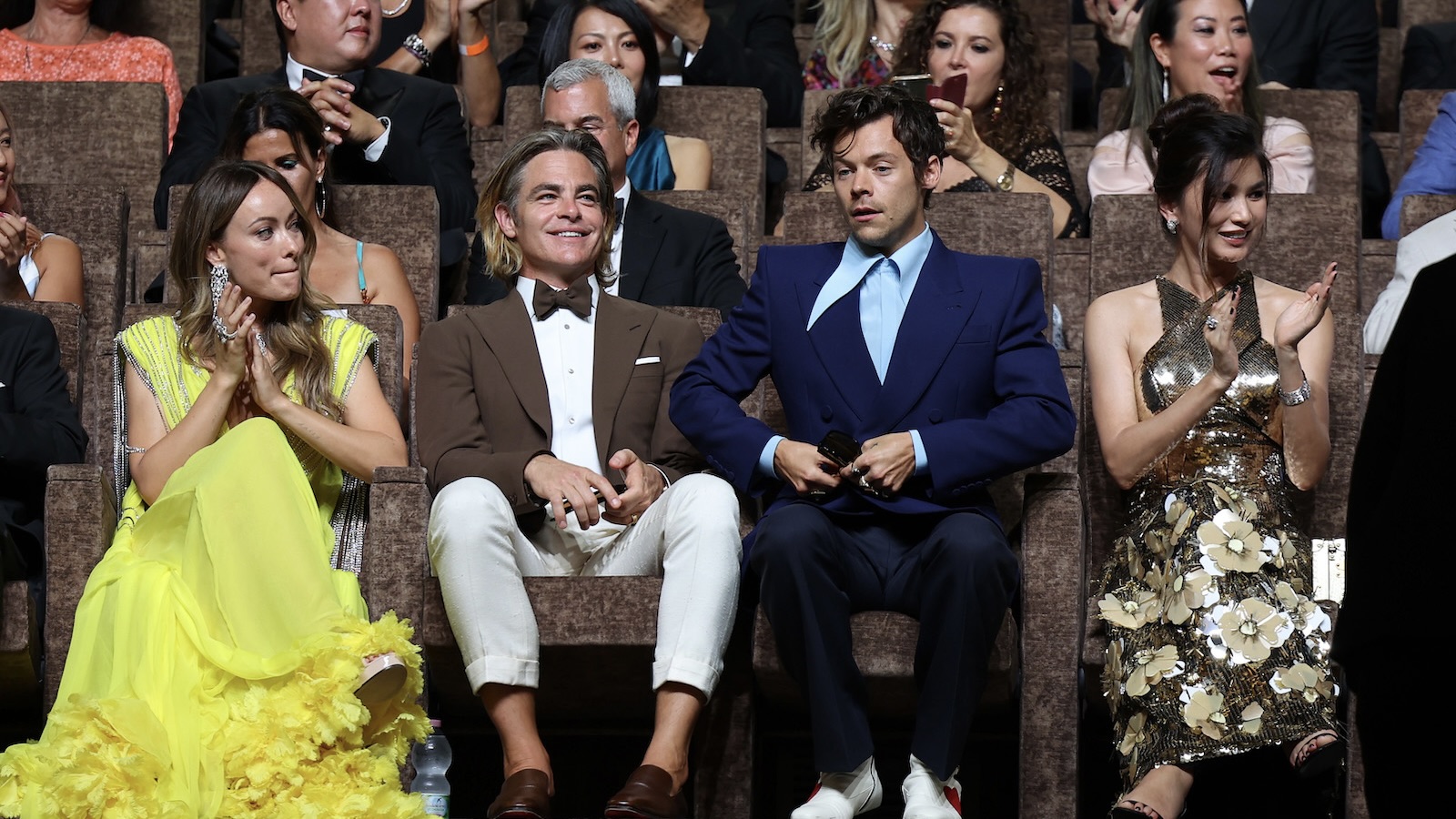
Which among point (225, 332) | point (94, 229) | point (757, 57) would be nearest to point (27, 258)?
point (94, 229)

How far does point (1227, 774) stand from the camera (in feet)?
8.48

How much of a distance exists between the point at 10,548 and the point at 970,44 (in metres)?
2.04

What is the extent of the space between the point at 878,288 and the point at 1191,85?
1150 millimetres

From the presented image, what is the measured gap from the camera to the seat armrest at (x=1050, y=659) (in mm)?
2604

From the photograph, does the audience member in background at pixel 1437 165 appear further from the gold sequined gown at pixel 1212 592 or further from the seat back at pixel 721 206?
the seat back at pixel 721 206

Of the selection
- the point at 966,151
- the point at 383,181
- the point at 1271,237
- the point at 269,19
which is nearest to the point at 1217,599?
the point at 1271,237

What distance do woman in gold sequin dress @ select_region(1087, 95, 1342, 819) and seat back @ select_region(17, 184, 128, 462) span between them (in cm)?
173

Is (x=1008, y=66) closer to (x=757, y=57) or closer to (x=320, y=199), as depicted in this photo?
(x=757, y=57)

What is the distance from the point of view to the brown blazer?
110 inches

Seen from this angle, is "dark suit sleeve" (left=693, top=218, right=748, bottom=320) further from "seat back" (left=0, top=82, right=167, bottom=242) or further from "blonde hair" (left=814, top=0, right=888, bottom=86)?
"seat back" (left=0, top=82, right=167, bottom=242)

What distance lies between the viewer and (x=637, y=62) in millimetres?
3826

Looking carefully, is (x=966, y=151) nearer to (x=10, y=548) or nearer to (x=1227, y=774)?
(x=1227, y=774)

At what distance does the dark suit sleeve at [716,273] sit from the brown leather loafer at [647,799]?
1127 mm

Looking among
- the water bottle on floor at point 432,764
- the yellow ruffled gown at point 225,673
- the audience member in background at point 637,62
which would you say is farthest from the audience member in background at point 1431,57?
the yellow ruffled gown at point 225,673
